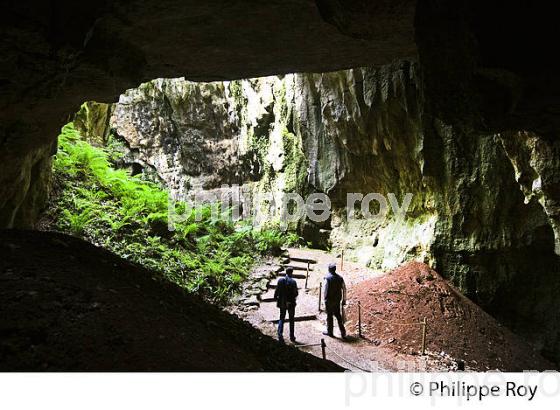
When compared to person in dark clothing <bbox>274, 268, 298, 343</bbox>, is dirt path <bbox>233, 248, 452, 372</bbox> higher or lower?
lower

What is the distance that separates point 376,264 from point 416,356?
685 cm

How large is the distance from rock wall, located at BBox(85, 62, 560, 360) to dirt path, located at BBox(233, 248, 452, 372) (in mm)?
2328

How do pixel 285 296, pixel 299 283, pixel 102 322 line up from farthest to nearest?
pixel 299 283
pixel 285 296
pixel 102 322

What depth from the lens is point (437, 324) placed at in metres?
10.9

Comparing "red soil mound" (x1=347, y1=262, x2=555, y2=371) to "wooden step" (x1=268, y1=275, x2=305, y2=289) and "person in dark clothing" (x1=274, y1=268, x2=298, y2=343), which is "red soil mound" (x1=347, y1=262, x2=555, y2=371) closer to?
"person in dark clothing" (x1=274, y1=268, x2=298, y2=343)

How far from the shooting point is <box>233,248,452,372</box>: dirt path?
9195mm

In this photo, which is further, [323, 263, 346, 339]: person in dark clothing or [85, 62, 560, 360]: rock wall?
[85, 62, 560, 360]: rock wall

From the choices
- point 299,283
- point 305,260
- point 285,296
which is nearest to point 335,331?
point 285,296

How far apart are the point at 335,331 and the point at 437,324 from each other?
2666 millimetres

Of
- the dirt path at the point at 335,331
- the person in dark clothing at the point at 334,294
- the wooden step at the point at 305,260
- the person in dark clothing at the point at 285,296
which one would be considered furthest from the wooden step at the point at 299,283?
the person in dark clothing at the point at 285,296

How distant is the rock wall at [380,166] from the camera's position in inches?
465

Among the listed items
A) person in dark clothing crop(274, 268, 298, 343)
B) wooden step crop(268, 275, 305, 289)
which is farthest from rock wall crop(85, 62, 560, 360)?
person in dark clothing crop(274, 268, 298, 343)

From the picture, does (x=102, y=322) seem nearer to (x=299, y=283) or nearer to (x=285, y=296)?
(x=285, y=296)
